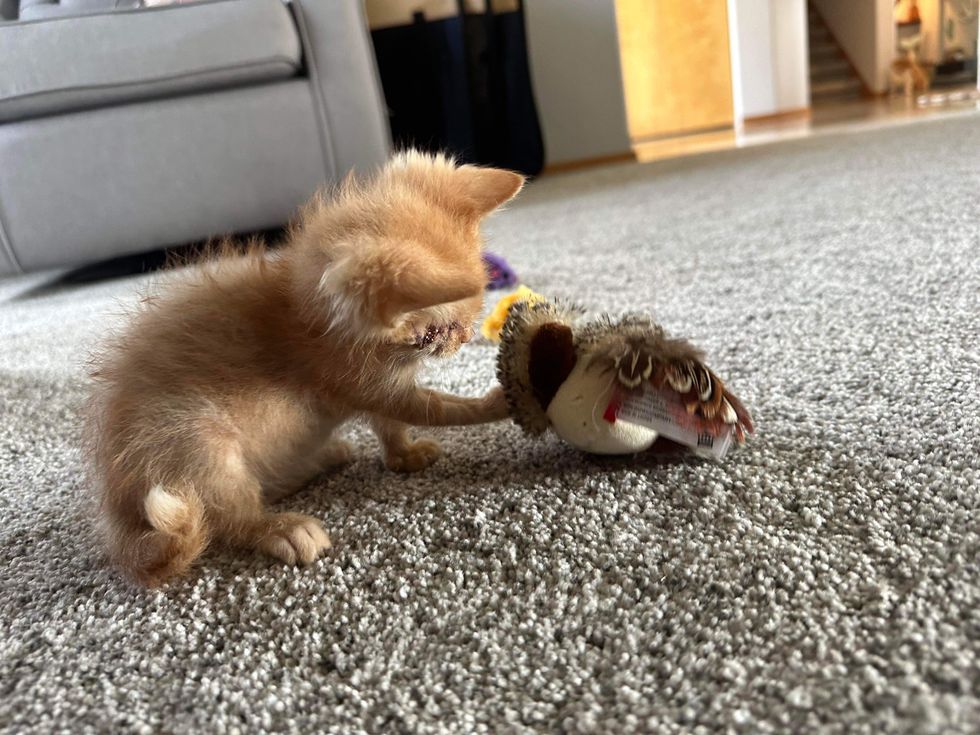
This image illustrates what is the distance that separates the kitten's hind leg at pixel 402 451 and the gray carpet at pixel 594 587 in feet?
0.06

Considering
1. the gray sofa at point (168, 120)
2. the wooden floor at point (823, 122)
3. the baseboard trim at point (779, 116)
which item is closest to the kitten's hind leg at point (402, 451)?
the gray sofa at point (168, 120)

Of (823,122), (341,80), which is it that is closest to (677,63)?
(823,122)

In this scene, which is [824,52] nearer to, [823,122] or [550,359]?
[823,122]

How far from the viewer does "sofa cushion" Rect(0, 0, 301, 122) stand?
6.11 ft

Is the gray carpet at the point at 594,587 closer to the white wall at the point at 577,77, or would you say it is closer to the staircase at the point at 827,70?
the white wall at the point at 577,77

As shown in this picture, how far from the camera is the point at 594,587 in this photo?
1.74 feet

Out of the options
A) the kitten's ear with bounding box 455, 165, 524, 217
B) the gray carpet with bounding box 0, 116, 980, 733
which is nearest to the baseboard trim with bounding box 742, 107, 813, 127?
the gray carpet with bounding box 0, 116, 980, 733

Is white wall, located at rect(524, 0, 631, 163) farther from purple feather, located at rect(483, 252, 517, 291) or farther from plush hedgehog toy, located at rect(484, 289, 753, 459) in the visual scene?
plush hedgehog toy, located at rect(484, 289, 753, 459)

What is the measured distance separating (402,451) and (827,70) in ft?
23.8

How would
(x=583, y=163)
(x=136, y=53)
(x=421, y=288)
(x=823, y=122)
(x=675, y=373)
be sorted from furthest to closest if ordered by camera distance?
(x=823, y=122) < (x=583, y=163) < (x=136, y=53) < (x=675, y=373) < (x=421, y=288)

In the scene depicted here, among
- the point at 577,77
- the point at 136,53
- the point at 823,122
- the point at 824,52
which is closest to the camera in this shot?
the point at 136,53

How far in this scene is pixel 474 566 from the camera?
580 mm

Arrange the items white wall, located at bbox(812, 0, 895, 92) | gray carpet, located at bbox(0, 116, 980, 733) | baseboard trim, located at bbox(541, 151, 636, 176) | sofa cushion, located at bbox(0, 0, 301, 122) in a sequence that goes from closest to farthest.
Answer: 1. gray carpet, located at bbox(0, 116, 980, 733)
2. sofa cushion, located at bbox(0, 0, 301, 122)
3. baseboard trim, located at bbox(541, 151, 636, 176)
4. white wall, located at bbox(812, 0, 895, 92)

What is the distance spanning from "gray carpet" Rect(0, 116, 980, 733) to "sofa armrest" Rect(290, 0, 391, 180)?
4.39 ft
